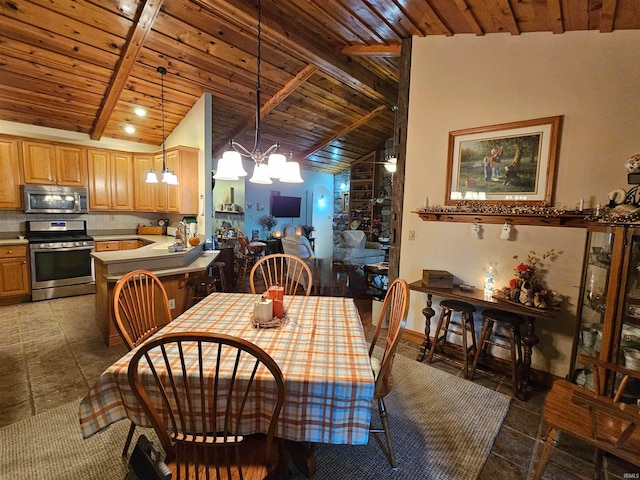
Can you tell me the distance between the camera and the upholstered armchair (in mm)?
5887

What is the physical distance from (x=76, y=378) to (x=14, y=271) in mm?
2705

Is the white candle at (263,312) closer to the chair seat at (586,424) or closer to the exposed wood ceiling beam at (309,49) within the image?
the chair seat at (586,424)

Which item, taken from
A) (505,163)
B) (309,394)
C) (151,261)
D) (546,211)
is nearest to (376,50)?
(505,163)

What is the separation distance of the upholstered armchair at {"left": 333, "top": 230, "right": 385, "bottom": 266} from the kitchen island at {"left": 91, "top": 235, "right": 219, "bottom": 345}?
9.27 feet

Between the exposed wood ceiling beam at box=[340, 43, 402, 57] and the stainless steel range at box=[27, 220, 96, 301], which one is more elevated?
the exposed wood ceiling beam at box=[340, 43, 402, 57]

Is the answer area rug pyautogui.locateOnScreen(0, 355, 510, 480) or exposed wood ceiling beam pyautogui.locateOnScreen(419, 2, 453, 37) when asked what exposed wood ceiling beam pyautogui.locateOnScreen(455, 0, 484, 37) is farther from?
area rug pyautogui.locateOnScreen(0, 355, 510, 480)

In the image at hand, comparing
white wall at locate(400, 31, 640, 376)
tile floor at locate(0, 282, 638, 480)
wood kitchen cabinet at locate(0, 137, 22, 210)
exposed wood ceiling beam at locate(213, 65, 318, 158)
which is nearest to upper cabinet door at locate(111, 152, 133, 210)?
wood kitchen cabinet at locate(0, 137, 22, 210)

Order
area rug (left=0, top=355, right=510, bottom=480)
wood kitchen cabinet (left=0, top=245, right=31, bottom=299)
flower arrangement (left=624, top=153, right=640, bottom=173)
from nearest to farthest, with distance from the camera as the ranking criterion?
1. area rug (left=0, top=355, right=510, bottom=480)
2. flower arrangement (left=624, top=153, right=640, bottom=173)
3. wood kitchen cabinet (left=0, top=245, right=31, bottom=299)

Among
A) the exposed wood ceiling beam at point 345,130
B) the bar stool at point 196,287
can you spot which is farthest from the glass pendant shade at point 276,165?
the exposed wood ceiling beam at point 345,130

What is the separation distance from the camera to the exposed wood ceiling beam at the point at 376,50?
3.47m

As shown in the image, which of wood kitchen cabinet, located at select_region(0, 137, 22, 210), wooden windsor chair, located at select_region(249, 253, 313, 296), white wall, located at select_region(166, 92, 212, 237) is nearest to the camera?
wooden windsor chair, located at select_region(249, 253, 313, 296)

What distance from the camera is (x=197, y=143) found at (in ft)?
15.2

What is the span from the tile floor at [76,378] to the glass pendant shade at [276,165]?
2.09 metres

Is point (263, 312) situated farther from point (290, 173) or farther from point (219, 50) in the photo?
point (219, 50)
